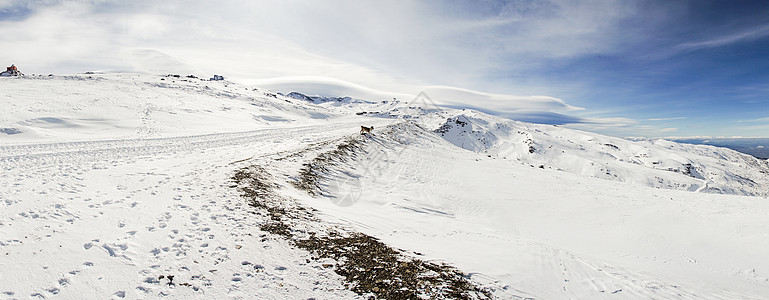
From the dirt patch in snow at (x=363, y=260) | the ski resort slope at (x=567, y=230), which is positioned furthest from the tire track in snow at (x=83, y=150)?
the ski resort slope at (x=567, y=230)

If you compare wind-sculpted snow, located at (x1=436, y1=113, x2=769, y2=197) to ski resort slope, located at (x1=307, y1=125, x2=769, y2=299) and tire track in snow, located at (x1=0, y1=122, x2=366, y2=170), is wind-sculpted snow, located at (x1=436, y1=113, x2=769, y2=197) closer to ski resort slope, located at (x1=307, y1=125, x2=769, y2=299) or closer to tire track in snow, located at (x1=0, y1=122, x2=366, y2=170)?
ski resort slope, located at (x1=307, y1=125, x2=769, y2=299)

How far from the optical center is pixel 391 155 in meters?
28.7

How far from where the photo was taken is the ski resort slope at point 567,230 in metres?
7.22

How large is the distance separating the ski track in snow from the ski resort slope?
346 centimetres

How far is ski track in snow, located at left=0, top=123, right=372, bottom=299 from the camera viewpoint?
471cm

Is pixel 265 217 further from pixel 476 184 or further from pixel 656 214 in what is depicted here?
pixel 656 214

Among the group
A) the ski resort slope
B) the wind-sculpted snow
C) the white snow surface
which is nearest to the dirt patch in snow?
the white snow surface

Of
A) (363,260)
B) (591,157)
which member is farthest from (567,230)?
(591,157)

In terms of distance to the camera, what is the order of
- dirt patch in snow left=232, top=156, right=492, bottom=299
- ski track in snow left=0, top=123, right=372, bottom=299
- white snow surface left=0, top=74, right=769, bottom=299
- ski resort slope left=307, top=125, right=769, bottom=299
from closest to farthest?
1. ski track in snow left=0, top=123, right=372, bottom=299
2. white snow surface left=0, top=74, right=769, bottom=299
3. dirt patch in snow left=232, top=156, right=492, bottom=299
4. ski resort slope left=307, top=125, right=769, bottom=299

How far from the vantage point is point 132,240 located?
6148 millimetres

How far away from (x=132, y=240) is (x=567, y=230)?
1595cm

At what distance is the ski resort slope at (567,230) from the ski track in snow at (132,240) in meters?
3.46

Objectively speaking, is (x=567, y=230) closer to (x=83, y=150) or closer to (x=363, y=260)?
(x=363, y=260)

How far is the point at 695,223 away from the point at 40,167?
29354mm
